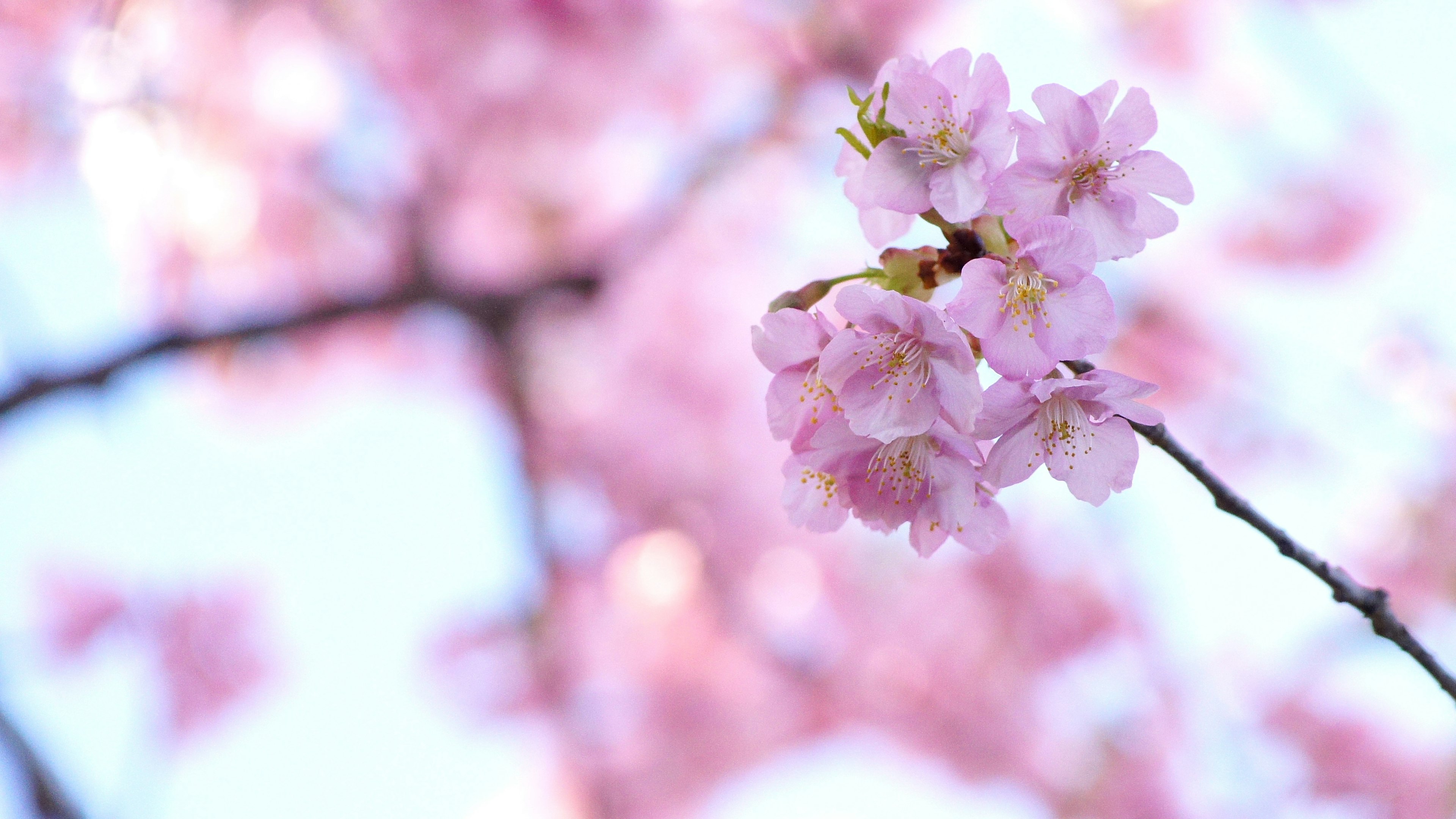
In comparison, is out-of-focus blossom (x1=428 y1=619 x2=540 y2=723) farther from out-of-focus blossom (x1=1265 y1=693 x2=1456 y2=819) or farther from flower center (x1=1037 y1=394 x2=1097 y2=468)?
flower center (x1=1037 y1=394 x2=1097 y2=468)

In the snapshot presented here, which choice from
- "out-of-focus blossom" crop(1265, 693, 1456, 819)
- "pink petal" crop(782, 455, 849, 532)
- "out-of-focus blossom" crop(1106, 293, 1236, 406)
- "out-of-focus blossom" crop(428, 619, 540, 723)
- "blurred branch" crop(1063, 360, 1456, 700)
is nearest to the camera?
"blurred branch" crop(1063, 360, 1456, 700)

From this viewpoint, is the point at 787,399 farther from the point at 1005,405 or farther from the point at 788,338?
the point at 1005,405

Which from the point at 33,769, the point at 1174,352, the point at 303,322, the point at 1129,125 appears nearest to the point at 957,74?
the point at 1129,125

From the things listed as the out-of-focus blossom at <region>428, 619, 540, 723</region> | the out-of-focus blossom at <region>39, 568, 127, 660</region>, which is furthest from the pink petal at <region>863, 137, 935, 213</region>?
the out-of-focus blossom at <region>39, 568, 127, 660</region>

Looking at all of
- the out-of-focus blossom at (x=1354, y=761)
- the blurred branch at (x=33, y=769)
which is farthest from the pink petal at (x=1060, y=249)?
the out-of-focus blossom at (x=1354, y=761)

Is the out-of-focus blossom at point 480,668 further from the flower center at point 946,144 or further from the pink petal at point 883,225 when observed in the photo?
the flower center at point 946,144

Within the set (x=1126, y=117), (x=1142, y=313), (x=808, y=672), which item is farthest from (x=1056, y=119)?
(x=808, y=672)
